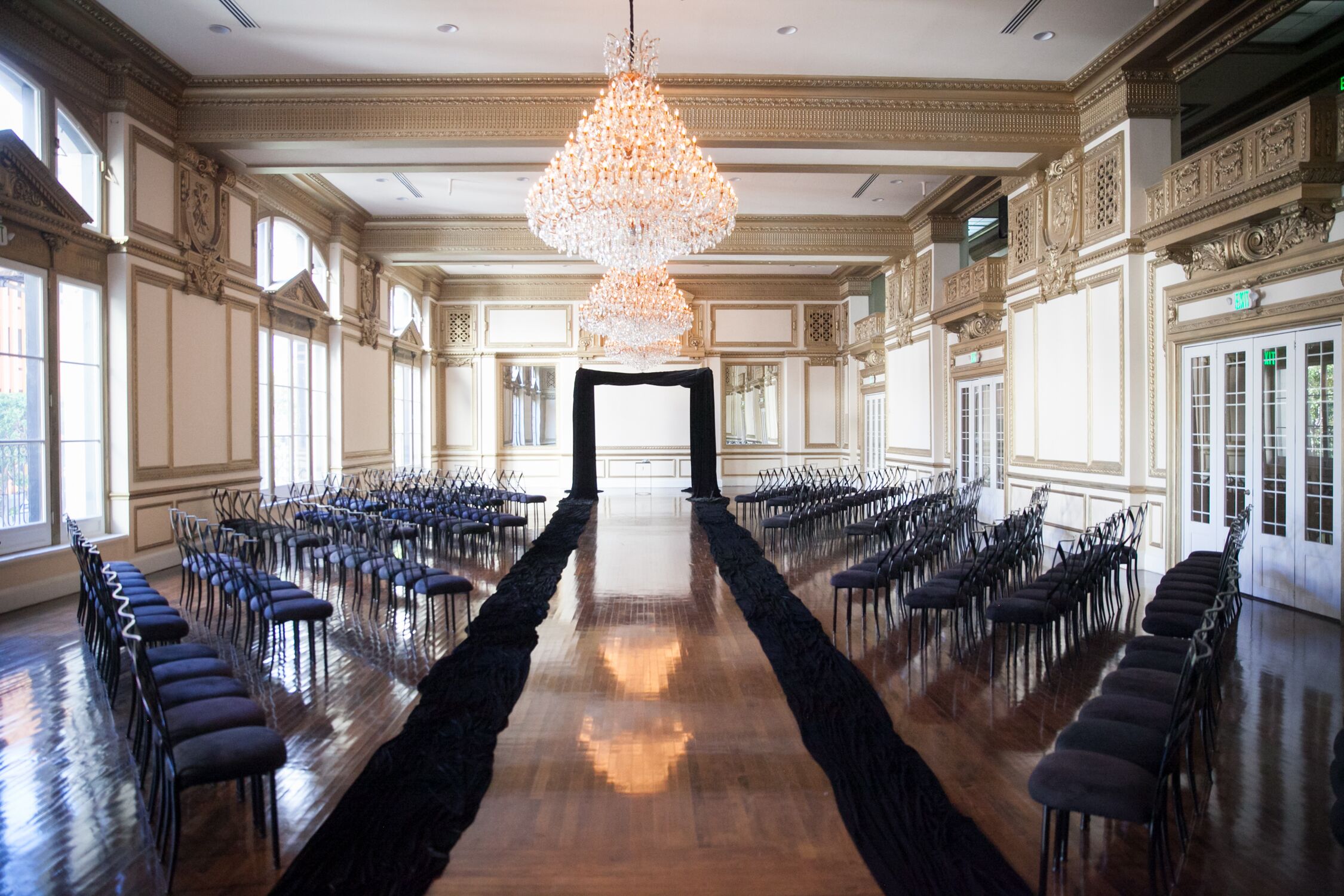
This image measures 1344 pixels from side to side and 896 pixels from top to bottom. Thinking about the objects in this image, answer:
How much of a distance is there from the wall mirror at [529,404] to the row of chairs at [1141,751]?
15.7m

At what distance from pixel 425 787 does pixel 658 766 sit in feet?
3.19

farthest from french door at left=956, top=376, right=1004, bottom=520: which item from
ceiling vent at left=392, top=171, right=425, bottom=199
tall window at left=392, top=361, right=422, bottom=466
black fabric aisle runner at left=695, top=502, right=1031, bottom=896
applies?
tall window at left=392, top=361, right=422, bottom=466

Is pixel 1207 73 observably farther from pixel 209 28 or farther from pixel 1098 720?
pixel 209 28

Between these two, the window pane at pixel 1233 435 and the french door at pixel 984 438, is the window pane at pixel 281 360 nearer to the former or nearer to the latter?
the french door at pixel 984 438

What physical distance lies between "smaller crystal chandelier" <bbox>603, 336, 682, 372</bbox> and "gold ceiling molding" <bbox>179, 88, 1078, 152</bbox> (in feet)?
19.3

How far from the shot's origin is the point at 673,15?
7027 millimetres

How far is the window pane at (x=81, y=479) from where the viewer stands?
7.15m

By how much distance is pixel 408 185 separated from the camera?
38.4 ft

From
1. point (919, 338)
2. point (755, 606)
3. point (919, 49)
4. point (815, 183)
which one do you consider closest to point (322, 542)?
point (755, 606)

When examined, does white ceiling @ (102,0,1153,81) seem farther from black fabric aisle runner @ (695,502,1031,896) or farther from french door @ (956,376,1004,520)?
black fabric aisle runner @ (695,502,1031,896)

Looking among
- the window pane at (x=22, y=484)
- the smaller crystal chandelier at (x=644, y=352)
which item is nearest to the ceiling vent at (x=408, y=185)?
the smaller crystal chandelier at (x=644, y=352)

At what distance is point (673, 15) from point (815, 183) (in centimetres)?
508

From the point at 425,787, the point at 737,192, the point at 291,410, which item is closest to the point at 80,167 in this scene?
the point at 291,410

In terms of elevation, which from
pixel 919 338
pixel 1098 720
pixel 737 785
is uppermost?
pixel 919 338
